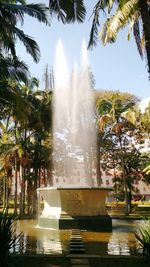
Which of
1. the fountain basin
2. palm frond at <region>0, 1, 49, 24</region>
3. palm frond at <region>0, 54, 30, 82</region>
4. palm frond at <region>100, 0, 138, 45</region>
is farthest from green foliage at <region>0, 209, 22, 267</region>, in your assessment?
palm frond at <region>0, 54, 30, 82</region>

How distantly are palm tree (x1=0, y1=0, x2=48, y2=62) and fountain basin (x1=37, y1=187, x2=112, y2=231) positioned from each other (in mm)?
7210

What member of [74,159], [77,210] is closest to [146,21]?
[77,210]

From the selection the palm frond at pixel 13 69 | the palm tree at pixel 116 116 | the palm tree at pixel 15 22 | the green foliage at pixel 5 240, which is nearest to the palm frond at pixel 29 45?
the palm tree at pixel 15 22

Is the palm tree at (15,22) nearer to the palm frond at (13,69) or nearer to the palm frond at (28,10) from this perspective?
the palm frond at (28,10)

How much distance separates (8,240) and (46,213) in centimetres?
1230

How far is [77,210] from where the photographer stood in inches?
735

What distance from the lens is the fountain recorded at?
1848 centimetres

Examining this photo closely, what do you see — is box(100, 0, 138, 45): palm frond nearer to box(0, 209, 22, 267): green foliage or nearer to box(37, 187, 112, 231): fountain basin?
box(37, 187, 112, 231): fountain basin

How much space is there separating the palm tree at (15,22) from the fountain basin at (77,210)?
7.21 metres

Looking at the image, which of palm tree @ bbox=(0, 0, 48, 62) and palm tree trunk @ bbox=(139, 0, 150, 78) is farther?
palm tree @ bbox=(0, 0, 48, 62)

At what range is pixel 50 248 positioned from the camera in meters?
10.9

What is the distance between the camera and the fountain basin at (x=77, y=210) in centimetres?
1808

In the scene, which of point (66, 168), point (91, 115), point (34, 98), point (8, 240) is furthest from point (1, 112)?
point (8, 240)

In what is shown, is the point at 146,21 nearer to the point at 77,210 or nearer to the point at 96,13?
the point at 96,13
